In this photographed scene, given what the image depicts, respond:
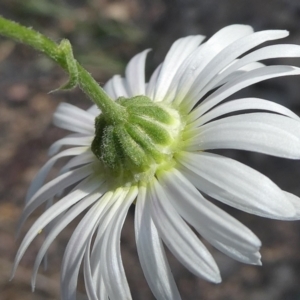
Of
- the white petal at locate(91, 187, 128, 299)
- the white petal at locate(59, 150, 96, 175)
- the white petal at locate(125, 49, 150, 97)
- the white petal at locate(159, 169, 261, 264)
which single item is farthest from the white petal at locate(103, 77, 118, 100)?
the white petal at locate(159, 169, 261, 264)

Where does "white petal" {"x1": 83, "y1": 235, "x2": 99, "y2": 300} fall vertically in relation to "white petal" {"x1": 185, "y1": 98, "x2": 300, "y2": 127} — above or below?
below

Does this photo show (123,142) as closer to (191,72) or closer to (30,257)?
(191,72)

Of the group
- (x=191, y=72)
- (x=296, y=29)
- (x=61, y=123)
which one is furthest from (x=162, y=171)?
(x=296, y=29)

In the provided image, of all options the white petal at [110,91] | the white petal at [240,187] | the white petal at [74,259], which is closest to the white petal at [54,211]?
the white petal at [74,259]

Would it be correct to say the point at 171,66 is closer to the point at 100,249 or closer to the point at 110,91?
the point at 110,91

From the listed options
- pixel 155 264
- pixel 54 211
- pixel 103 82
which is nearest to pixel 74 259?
pixel 54 211

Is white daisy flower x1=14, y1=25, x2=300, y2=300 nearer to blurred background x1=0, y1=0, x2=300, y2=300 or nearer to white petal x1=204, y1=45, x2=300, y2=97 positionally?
white petal x1=204, y1=45, x2=300, y2=97

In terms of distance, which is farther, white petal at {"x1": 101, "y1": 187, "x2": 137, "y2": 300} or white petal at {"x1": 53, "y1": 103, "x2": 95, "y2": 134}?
white petal at {"x1": 53, "y1": 103, "x2": 95, "y2": 134}
